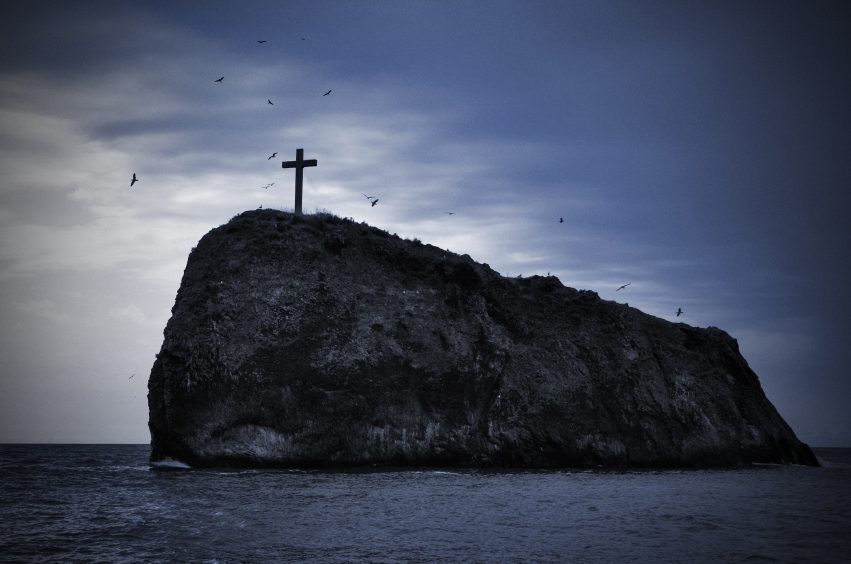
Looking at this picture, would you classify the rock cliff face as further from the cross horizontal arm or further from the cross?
the cross horizontal arm

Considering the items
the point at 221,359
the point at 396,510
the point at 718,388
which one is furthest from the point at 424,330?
the point at 718,388

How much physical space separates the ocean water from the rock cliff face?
5.20 meters

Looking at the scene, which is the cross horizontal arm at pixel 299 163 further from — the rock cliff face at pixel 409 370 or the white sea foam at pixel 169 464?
the white sea foam at pixel 169 464

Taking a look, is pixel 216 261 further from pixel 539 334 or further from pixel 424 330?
pixel 539 334

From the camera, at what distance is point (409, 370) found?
98.3ft

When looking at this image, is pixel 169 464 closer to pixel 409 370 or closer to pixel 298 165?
pixel 409 370

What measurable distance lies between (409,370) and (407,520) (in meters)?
16.4

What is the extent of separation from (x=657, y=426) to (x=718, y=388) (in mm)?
6501

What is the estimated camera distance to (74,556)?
10039 mm

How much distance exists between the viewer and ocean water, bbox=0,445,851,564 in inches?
415

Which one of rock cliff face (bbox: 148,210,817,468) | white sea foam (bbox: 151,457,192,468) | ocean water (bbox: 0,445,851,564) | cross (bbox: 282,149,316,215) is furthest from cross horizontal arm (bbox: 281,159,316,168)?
ocean water (bbox: 0,445,851,564)

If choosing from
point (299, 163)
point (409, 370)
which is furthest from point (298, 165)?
point (409, 370)

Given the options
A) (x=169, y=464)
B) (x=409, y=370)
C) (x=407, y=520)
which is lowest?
(x=169, y=464)

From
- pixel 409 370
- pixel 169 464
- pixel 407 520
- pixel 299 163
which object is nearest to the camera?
pixel 407 520
